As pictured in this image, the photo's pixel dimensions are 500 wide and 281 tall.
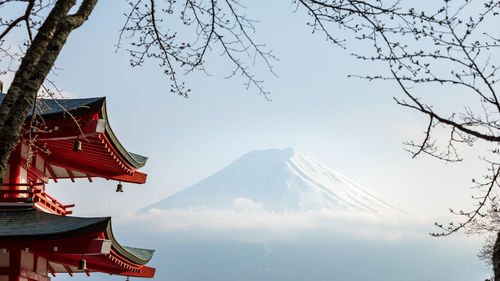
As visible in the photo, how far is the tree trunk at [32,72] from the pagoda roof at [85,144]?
4.16 metres

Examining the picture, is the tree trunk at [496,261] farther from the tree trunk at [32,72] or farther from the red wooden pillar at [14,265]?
the red wooden pillar at [14,265]

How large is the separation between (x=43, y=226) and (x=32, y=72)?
7.05 metres

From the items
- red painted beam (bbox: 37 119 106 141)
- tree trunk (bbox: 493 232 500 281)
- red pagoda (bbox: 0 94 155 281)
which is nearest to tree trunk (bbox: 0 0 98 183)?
tree trunk (bbox: 493 232 500 281)

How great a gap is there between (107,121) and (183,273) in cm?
16395

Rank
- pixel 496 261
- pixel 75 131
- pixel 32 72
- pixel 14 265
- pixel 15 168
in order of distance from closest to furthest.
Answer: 1. pixel 496 261
2. pixel 32 72
3. pixel 75 131
4. pixel 14 265
5. pixel 15 168

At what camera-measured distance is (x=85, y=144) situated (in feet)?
39.9

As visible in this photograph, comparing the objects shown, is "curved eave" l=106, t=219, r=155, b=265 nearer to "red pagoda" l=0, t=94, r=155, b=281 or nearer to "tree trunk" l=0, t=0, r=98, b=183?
"red pagoda" l=0, t=94, r=155, b=281

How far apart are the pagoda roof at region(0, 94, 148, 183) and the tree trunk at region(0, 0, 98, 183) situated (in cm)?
416

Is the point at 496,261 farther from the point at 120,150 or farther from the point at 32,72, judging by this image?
the point at 120,150

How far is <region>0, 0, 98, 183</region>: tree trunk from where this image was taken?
4332mm

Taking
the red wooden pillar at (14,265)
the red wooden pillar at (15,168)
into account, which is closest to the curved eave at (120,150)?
the red wooden pillar at (15,168)

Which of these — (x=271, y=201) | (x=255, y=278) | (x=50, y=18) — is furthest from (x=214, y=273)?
(x=50, y=18)

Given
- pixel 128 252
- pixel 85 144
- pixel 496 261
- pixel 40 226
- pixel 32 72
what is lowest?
pixel 496 261

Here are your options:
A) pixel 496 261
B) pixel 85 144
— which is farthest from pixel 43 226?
pixel 496 261
